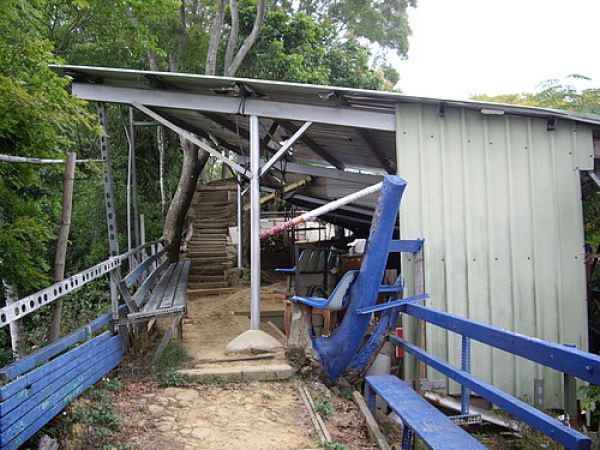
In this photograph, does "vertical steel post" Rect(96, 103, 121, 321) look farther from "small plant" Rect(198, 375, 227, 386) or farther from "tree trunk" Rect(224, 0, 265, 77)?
"tree trunk" Rect(224, 0, 265, 77)

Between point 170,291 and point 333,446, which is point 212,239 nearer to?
point 170,291

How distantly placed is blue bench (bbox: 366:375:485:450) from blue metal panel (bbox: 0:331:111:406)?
2.31 meters

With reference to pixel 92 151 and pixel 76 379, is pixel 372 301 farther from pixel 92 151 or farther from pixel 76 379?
pixel 92 151

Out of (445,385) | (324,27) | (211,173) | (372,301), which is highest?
(324,27)

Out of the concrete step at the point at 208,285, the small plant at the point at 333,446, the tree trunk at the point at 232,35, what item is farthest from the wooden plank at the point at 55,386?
the tree trunk at the point at 232,35

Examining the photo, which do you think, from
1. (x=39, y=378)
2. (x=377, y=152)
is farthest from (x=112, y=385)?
(x=377, y=152)

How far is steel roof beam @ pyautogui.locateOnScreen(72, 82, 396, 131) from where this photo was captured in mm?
5551

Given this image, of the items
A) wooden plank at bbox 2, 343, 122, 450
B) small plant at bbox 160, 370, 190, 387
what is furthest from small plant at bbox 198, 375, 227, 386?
wooden plank at bbox 2, 343, 122, 450

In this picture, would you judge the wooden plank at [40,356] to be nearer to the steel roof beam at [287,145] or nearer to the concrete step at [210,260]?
the steel roof beam at [287,145]

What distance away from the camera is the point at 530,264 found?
5387 mm

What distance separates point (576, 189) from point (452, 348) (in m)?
2.25

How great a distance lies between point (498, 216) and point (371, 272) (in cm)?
209

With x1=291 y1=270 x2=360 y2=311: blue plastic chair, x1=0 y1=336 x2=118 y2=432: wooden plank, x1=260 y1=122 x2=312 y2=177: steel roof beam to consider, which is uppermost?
x1=260 y1=122 x2=312 y2=177: steel roof beam

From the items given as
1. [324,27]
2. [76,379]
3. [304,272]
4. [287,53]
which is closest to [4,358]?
[76,379]
